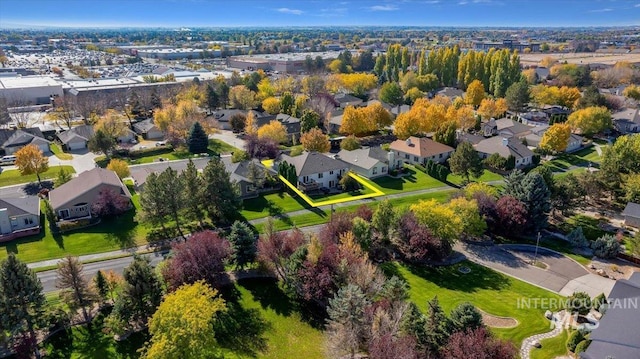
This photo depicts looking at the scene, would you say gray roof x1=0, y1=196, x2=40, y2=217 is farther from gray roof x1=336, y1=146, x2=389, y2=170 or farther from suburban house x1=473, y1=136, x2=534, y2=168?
suburban house x1=473, y1=136, x2=534, y2=168

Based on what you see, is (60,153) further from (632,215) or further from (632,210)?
(632,210)

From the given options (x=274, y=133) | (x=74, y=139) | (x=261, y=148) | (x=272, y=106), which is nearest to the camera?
(x=261, y=148)

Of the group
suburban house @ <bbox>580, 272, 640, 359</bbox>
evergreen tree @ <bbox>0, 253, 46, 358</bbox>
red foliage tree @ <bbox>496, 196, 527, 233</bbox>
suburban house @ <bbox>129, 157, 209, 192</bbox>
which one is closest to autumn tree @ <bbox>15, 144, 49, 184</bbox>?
suburban house @ <bbox>129, 157, 209, 192</bbox>

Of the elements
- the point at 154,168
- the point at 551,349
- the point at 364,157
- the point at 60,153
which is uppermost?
the point at 364,157

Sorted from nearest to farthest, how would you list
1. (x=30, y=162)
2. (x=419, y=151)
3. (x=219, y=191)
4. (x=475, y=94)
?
(x=219, y=191) < (x=30, y=162) < (x=419, y=151) < (x=475, y=94)

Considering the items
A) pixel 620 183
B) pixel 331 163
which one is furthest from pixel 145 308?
pixel 620 183

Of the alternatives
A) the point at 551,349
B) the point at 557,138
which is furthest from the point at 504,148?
the point at 551,349

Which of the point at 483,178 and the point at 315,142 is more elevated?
the point at 315,142
